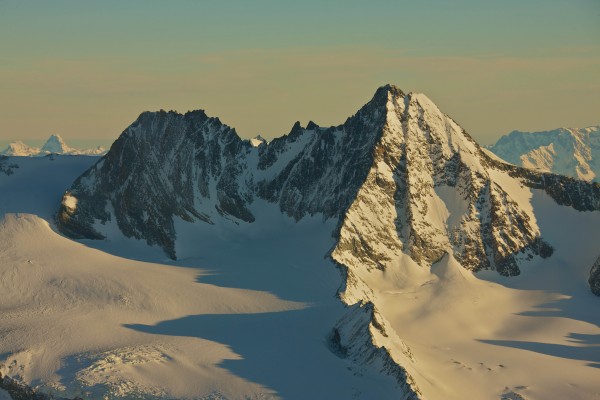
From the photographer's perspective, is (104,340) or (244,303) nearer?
(104,340)

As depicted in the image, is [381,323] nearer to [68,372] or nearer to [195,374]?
[195,374]

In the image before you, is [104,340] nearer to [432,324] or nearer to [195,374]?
[195,374]

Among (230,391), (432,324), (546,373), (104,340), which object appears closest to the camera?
(230,391)

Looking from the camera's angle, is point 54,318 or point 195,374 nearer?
point 195,374

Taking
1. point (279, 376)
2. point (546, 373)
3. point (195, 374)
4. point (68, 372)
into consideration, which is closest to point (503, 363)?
point (546, 373)

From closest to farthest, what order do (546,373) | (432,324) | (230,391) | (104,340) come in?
(230,391), (104,340), (546,373), (432,324)

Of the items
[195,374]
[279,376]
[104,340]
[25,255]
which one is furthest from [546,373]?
[25,255]
